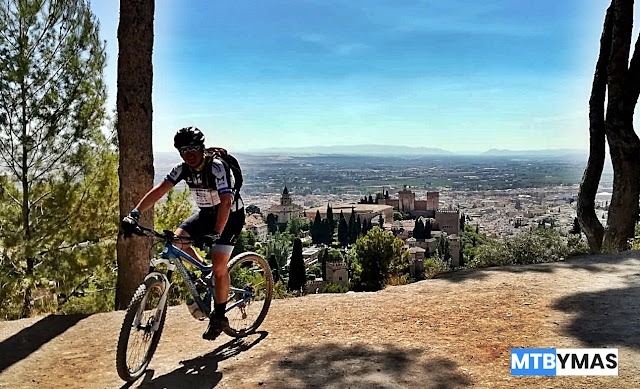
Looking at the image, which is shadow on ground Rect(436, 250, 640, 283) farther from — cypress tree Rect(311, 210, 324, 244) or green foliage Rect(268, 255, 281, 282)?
cypress tree Rect(311, 210, 324, 244)

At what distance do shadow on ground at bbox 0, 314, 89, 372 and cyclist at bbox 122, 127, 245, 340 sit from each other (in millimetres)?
1658

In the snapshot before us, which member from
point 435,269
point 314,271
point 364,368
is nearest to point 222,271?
point 364,368

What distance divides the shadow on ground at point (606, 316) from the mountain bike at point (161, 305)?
271cm

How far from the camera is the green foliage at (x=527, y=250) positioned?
9875 mm

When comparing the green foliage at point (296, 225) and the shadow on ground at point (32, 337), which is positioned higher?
the shadow on ground at point (32, 337)

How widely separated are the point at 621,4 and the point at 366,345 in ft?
26.7

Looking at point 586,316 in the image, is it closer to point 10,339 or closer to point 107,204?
point 10,339

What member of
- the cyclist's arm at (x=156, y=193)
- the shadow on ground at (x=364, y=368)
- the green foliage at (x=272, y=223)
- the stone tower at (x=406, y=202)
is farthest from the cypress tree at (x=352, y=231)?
the cyclist's arm at (x=156, y=193)

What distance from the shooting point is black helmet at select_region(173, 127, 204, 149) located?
3557 mm

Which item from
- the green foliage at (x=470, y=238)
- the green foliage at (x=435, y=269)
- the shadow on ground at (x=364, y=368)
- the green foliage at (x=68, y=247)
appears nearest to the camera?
the shadow on ground at (x=364, y=368)

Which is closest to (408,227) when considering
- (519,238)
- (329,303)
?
(519,238)

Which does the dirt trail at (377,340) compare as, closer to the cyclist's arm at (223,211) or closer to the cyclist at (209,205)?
the cyclist at (209,205)

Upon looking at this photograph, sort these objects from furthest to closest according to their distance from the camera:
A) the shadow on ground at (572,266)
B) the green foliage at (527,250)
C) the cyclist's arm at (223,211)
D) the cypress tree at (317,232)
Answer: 1. the cypress tree at (317,232)
2. the green foliage at (527,250)
3. the shadow on ground at (572,266)
4. the cyclist's arm at (223,211)

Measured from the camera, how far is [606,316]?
421cm
